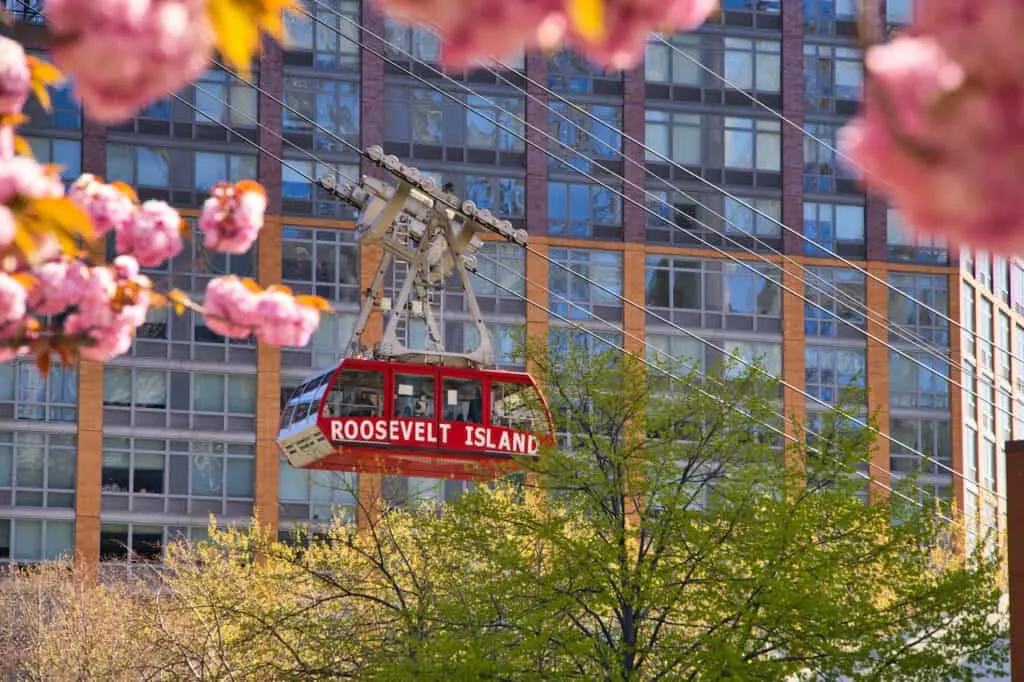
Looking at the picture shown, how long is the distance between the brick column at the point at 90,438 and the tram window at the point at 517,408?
3625 centimetres

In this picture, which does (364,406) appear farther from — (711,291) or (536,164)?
(711,291)

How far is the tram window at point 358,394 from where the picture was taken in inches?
1586

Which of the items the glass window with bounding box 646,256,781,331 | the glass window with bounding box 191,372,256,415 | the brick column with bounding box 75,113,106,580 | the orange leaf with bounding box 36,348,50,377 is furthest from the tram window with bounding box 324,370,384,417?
the glass window with bounding box 646,256,781,331

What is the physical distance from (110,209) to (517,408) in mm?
26961

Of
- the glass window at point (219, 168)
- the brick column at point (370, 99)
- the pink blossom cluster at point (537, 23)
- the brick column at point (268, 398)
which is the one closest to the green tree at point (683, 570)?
the pink blossom cluster at point (537, 23)

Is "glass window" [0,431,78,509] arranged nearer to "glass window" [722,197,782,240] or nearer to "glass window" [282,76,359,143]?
"glass window" [282,76,359,143]

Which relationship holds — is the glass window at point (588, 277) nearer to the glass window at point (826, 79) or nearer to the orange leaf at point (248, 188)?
the glass window at point (826, 79)

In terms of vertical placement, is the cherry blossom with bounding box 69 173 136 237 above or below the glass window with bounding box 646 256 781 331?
below

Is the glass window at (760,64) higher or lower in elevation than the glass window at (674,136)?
higher

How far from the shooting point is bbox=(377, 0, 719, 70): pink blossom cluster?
14.8 ft

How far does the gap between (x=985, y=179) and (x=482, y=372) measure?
121 ft

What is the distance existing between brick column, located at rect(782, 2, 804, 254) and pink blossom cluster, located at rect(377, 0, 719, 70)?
76095 mm

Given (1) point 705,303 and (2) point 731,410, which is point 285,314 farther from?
(1) point 705,303

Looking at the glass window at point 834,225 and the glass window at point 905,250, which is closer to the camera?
the glass window at point 834,225
